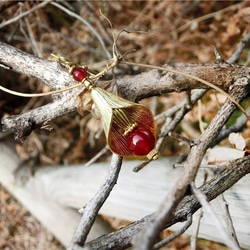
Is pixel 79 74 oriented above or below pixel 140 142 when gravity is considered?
above

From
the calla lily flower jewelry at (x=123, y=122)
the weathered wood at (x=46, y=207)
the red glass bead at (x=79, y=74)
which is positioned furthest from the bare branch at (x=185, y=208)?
the weathered wood at (x=46, y=207)

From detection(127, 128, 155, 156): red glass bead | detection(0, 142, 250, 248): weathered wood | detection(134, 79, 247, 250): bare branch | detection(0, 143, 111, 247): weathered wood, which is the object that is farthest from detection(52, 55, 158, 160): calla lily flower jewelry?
detection(0, 143, 111, 247): weathered wood

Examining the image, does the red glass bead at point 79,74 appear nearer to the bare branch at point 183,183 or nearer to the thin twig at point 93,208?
the thin twig at point 93,208

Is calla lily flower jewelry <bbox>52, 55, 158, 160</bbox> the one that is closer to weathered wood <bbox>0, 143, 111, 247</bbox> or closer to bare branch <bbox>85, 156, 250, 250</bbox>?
bare branch <bbox>85, 156, 250, 250</bbox>

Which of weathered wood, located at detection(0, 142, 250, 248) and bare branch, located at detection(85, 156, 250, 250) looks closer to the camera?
bare branch, located at detection(85, 156, 250, 250)

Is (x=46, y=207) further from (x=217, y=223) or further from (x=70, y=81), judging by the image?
(x=217, y=223)

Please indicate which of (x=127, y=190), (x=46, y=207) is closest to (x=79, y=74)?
(x=127, y=190)
